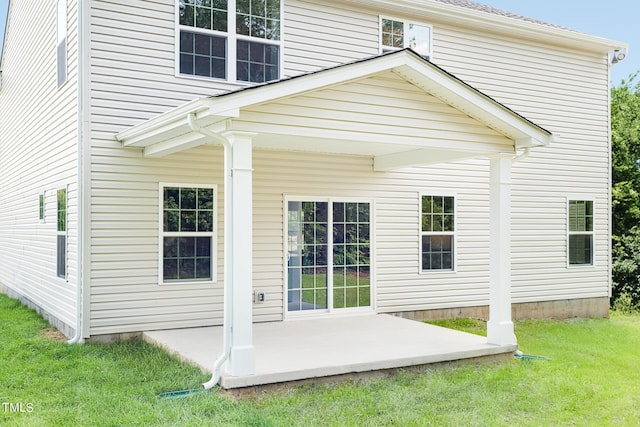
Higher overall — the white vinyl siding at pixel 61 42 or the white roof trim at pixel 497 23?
the white roof trim at pixel 497 23

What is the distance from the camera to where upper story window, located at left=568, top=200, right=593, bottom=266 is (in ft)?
39.9

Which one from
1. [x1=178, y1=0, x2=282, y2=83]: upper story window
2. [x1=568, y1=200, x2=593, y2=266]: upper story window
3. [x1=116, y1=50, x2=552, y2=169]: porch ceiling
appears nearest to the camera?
[x1=116, y1=50, x2=552, y2=169]: porch ceiling

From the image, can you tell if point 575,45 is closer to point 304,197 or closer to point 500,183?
point 500,183

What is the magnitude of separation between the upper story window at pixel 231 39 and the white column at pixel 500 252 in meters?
3.67

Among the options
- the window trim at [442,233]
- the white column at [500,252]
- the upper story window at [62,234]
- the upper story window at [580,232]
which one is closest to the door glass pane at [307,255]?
the window trim at [442,233]

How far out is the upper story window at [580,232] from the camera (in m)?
12.2

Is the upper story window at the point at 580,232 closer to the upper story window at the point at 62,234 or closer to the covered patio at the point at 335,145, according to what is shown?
the covered patio at the point at 335,145

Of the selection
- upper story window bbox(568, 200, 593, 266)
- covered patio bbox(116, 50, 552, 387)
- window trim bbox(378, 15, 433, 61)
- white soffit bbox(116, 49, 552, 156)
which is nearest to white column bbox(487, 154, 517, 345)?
covered patio bbox(116, 50, 552, 387)

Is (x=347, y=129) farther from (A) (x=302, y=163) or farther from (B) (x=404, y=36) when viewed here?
(B) (x=404, y=36)

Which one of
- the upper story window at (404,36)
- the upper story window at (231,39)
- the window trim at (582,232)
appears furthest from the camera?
the window trim at (582,232)

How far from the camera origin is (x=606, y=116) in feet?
41.3

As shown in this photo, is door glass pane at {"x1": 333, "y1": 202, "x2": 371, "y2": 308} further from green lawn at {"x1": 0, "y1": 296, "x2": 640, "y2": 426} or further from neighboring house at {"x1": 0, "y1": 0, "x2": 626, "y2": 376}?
green lawn at {"x1": 0, "y1": 296, "x2": 640, "y2": 426}

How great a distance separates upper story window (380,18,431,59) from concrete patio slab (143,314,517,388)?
15.3ft

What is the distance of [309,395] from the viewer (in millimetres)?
5895
